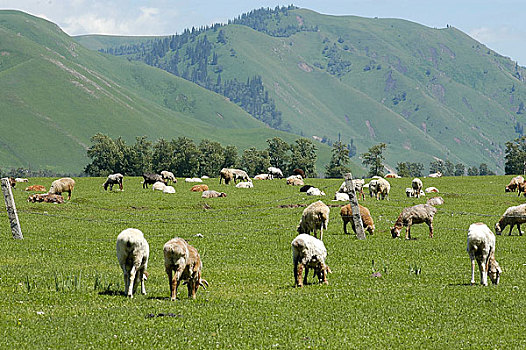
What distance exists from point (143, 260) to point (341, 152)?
13726 centimetres

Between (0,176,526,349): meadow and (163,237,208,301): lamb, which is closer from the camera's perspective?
(0,176,526,349): meadow

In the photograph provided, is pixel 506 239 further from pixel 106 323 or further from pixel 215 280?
pixel 106 323

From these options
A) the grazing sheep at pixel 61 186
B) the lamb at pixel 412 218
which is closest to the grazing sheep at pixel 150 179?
the grazing sheep at pixel 61 186

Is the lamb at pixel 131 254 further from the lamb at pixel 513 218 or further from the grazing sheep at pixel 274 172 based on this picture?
the grazing sheep at pixel 274 172

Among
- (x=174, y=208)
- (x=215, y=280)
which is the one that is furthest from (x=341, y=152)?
(x=215, y=280)

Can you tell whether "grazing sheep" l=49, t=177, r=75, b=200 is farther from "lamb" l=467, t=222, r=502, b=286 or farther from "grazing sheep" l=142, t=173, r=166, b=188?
"lamb" l=467, t=222, r=502, b=286

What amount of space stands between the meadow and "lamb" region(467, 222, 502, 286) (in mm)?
668

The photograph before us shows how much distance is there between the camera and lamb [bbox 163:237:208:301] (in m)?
17.8

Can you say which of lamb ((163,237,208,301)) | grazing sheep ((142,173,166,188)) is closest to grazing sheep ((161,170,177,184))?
grazing sheep ((142,173,166,188))

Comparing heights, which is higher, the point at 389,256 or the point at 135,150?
the point at 135,150

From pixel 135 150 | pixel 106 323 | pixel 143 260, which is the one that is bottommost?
pixel 106 323

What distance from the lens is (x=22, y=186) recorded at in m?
67.6

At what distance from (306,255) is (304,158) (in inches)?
5198

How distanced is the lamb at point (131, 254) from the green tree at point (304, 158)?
131 metres
